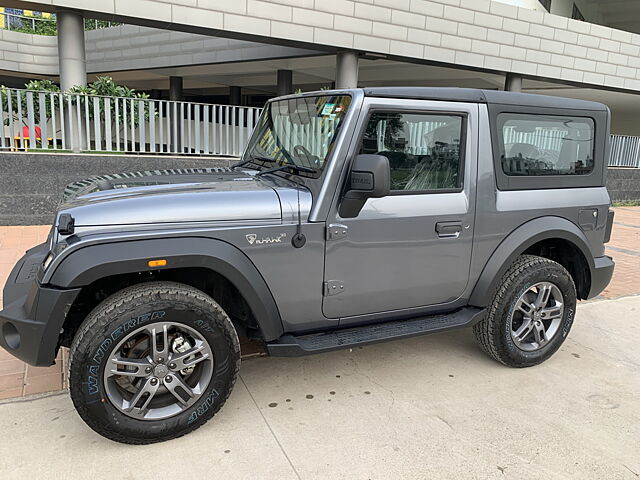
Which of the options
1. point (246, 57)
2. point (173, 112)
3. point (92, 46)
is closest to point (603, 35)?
point (246, 57)

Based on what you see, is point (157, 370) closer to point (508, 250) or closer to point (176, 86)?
point (508, 250)

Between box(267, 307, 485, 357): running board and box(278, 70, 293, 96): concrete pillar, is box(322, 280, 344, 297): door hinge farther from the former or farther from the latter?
box(278, 70, 293, 96): concrete pillar

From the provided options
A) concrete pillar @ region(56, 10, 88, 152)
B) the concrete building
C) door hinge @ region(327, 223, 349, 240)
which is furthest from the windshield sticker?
concrete pillar @ region(56, 10, 88, 152)

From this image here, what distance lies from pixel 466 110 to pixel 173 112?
7048mm

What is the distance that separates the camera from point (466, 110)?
10.8ft

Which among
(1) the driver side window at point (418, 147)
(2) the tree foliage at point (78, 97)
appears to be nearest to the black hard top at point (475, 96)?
(1) the driver side window at point (418, 147)

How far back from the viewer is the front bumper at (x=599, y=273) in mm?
3896

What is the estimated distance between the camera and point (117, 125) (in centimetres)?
845

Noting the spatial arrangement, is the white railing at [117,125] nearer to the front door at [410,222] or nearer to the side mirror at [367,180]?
the front door at [410,222]

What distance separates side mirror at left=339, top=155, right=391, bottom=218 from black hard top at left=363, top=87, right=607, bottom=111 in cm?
49

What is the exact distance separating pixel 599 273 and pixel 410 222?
1.81 meters

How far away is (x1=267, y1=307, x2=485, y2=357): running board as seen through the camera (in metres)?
2.93

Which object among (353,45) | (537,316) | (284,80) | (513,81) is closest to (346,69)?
(353,45)

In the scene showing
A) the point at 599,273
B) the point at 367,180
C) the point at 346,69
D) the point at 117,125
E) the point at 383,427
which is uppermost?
the point at 346,69
